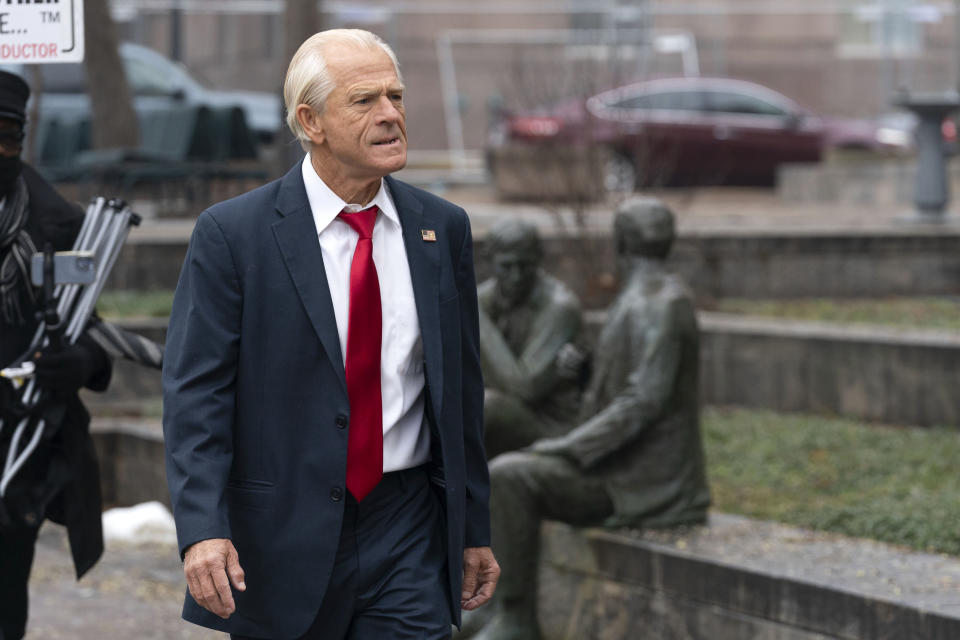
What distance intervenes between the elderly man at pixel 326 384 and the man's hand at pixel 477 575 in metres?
0.12

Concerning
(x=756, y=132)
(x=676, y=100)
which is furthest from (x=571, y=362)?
(x=756, y=132)

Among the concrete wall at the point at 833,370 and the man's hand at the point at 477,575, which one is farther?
the concrete wall at the point at 833,370

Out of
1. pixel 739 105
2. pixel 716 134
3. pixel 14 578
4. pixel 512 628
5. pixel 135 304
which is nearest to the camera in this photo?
pixel 14 578

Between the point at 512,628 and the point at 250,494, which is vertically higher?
the point at 250,494

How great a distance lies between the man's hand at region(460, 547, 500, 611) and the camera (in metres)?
3.59

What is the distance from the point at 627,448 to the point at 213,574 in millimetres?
2956

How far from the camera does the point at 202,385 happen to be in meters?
3.28

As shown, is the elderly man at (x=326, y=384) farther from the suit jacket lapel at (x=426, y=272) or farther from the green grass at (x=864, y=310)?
the green grass at (x=864, y=310)

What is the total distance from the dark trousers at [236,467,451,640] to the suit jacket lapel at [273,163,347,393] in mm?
268

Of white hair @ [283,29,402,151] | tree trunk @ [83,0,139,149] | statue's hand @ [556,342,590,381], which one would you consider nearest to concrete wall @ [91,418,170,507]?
statue's hand @ [556,342,590,381]

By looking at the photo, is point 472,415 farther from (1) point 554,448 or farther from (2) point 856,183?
(2) point 856,183

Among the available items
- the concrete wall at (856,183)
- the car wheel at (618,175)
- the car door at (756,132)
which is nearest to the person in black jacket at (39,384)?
the car wheel at (618,175)

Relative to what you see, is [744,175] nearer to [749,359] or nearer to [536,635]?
[749,359]

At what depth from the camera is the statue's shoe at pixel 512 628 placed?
Result: 6.05 metres
